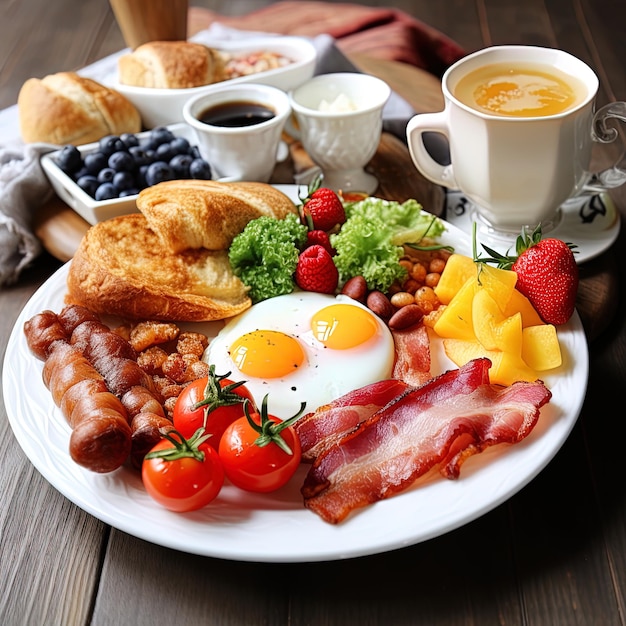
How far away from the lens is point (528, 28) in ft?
18.1

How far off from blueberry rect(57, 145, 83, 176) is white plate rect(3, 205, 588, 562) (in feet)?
→ 4.90

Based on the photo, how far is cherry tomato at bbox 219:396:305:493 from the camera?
2.12 m

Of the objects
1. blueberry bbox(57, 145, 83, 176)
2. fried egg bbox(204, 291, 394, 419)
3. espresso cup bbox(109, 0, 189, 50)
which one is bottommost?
fried egg bbox(204, 291, 394, 419)

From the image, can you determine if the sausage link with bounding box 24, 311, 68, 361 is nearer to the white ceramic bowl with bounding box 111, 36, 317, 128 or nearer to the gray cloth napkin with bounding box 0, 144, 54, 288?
the gray cloth napkin with bounding box 0, 144, 54, 288

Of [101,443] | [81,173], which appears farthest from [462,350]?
[81,173]

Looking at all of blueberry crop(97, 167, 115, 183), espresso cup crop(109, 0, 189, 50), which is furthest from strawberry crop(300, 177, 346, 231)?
espresso cup crop(109, 0, 189, 50)

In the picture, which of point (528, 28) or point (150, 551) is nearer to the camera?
point (150, 551)

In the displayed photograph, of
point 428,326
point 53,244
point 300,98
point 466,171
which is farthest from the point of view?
point 300,98

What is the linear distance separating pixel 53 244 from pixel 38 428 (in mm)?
1292

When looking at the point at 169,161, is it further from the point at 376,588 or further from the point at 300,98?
the point at 376,588

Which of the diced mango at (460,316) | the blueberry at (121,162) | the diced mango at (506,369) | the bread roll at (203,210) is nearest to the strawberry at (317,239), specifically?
the bread roll at (203,210)

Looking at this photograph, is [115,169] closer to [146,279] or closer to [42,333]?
[146,279]

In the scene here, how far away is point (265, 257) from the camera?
2.99 metres

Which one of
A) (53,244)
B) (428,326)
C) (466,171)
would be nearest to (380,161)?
(466,171)
